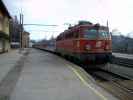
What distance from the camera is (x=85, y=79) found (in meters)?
14.3

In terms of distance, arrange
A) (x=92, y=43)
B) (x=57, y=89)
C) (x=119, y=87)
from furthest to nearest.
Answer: (x=92, y=43), (x=119, y=87), (x=57, y=89)

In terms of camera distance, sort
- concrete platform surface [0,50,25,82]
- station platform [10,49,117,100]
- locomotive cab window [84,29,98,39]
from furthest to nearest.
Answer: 1. locomotive cab window [84,29,98,39]
2. concrete platform surface [0,50,25,82]
3. station platform [10,49,117,100]

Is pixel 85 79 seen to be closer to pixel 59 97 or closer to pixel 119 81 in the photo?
pixel 119 81

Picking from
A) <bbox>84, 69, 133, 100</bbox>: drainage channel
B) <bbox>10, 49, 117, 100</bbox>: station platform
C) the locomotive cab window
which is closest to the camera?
<bbox>10, 49, 117, 100</bbox>: station platform

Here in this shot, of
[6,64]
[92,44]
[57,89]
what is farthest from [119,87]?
[6,64]

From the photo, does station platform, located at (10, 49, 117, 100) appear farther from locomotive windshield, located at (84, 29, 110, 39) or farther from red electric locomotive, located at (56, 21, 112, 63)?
locomotive windshield, located at (84, 29, 110, 39)

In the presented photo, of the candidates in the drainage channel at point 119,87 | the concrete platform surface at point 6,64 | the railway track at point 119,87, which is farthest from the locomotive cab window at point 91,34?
the concrete platform surface at point 6,64

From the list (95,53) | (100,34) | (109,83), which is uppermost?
(100,34)

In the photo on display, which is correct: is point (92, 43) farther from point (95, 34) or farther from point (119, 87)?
point (119, 87)

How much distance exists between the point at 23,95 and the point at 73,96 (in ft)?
5.57

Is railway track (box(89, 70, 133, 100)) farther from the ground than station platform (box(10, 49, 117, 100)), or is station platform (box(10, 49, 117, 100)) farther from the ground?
station platform (box(10, 49, 117, 100))

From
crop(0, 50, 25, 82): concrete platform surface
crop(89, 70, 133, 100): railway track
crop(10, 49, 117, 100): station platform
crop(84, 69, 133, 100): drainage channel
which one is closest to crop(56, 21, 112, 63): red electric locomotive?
crop(84, 69, 133, 100): drainage channel

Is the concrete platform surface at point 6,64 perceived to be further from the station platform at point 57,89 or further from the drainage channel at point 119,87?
the drainage channel at point 119,87

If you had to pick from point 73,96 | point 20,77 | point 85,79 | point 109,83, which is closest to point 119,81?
point 109,83
